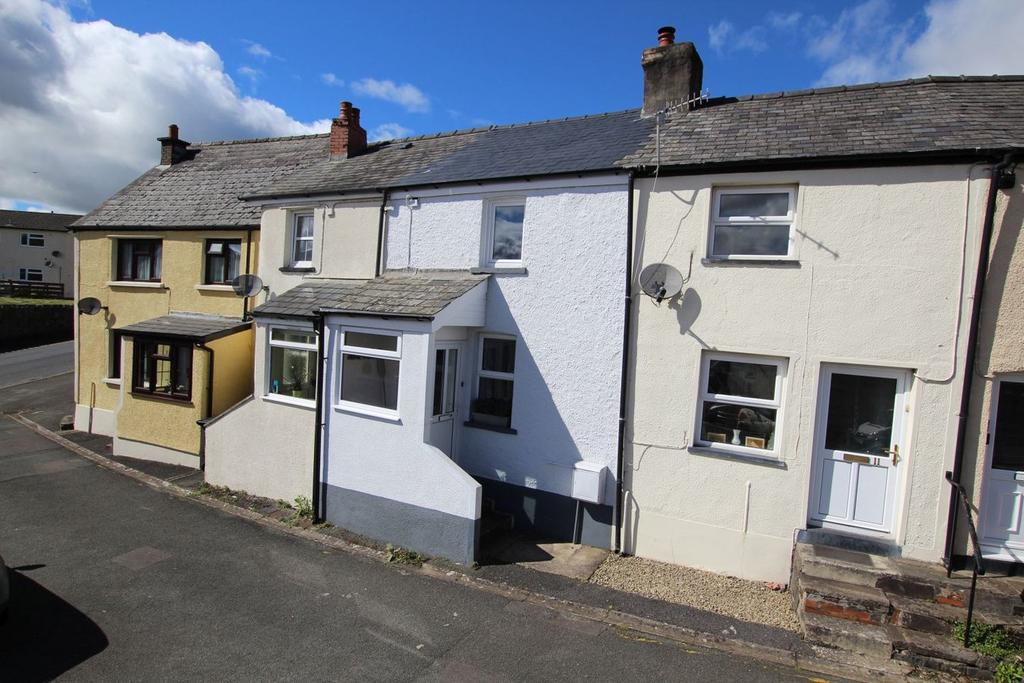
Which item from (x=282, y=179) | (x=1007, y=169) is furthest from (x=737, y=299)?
(x=282, y=179)

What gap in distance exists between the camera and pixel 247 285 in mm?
11977

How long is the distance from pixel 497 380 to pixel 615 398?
2.10 meters

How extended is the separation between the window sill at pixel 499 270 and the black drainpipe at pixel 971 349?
5.77 m

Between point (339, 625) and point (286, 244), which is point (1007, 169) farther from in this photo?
point (286, 244)

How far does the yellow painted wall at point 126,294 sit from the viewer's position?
1324 centimetres

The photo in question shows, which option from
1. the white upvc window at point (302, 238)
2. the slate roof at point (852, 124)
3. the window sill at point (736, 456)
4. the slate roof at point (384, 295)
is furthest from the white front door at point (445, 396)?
the white upvc window at point (302, 238)

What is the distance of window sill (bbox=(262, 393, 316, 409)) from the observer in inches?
370

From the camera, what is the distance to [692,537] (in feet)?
24.9

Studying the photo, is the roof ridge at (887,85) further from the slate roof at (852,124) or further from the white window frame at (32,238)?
→ the white window frame at (32,238)

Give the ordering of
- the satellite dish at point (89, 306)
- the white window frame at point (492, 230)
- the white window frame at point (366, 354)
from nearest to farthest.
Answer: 1. the white window frame at point (366, 354)
2. the white window frame at point (492, 230)
3. the satellite dish at point (89, 306)

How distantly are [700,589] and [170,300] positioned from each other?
13.7 m

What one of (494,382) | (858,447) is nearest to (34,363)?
→ (494,382)

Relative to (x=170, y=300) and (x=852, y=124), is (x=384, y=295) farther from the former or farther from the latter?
(x=170, y=300)

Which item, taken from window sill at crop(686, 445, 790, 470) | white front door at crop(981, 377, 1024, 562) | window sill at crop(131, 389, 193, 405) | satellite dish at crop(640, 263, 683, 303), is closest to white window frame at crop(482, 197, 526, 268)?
satellite dish at crop(640, 263, 683, 303)
